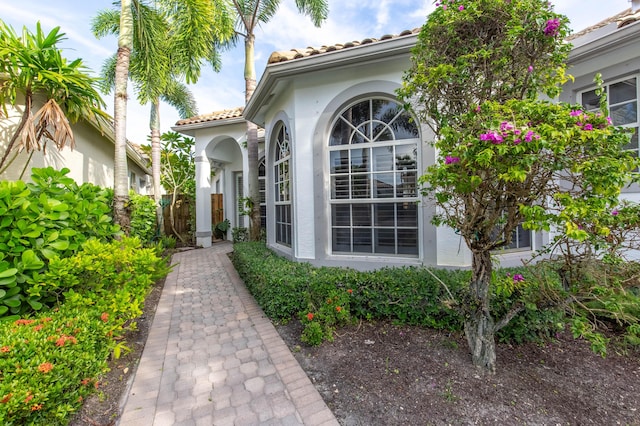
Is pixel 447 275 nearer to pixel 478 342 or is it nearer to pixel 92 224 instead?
pixel 478 342

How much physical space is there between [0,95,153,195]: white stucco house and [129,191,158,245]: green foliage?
116cm

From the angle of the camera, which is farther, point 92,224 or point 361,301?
point 92,224

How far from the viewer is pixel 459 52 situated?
115 inches

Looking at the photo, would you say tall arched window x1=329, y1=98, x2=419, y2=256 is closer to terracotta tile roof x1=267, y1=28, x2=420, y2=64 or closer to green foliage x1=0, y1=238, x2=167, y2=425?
terracotta tile roof x1=267, y1=28, x2=420, y2=64

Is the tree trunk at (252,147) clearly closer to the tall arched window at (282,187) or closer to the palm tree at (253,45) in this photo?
the palm tree at (253,45)

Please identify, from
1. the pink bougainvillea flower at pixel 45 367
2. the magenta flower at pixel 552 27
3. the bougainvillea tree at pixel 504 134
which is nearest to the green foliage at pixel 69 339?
the pink bougainvillea flower at pixel 45 367

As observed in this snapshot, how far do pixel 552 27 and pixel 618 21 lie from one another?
2993 mm

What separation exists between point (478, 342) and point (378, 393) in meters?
1.22

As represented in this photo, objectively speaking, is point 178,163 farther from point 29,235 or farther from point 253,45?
point 29,235

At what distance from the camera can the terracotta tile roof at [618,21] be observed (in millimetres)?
3920

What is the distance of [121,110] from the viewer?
6445 millimetres

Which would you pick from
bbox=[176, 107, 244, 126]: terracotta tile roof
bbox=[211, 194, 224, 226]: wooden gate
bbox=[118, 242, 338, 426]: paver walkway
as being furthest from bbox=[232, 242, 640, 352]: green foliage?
bbox=[211, 194, 224, 226]: wooden gate

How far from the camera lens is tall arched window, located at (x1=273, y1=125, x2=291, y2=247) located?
6.16 m

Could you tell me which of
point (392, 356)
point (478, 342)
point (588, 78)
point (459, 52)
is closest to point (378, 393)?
point (392, 356)
